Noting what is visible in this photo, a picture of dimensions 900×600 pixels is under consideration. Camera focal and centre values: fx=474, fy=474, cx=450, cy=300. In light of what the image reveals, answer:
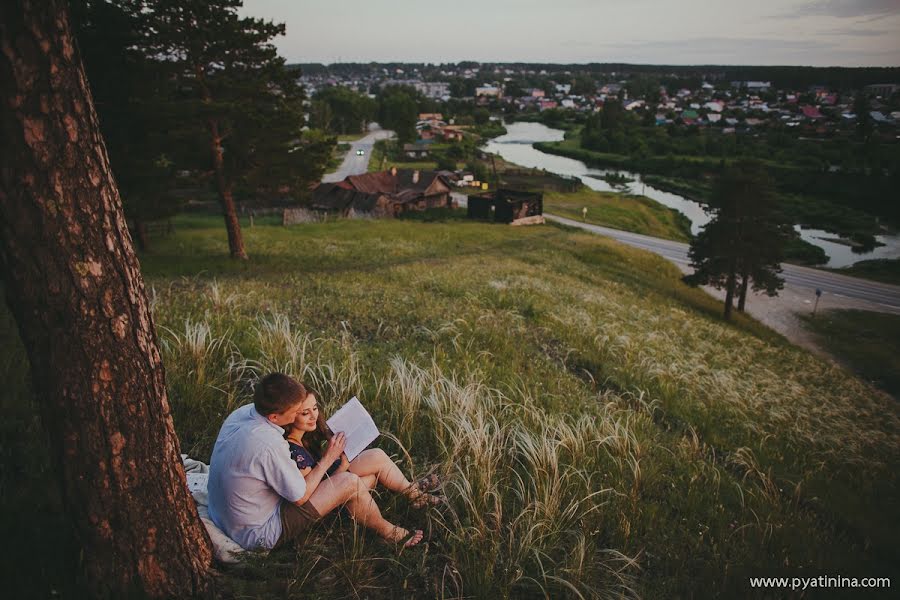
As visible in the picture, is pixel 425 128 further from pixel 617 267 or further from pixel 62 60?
pixel 62 60

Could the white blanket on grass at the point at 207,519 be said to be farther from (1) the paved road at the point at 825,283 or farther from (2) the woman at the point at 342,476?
(1) the paved road at the point at 825,283

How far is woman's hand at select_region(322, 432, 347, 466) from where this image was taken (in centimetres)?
342

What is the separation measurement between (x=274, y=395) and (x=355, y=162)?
8883 cm

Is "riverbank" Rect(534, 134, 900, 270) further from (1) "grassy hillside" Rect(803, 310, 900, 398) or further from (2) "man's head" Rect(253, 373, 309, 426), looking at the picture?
(2) "man's head" Rect(253, 373, 309, 426)

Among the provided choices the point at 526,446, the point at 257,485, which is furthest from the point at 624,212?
the point at 257,485

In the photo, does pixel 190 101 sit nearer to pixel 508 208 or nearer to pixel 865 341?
pixel 865 341

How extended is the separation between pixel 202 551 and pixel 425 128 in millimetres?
145950

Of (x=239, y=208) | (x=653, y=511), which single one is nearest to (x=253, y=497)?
(x=653, y=511)

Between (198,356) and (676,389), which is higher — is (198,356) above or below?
above

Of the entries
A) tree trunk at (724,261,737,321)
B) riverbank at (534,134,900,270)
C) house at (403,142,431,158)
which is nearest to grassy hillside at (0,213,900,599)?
tree trunk at (724,261,737,321)

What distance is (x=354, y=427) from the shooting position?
3855 mm

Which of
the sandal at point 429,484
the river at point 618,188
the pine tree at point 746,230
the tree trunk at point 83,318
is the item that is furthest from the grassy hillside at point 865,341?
the tree trunk at point 83,318

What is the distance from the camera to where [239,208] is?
4588 centimetres

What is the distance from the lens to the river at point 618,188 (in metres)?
53.0
